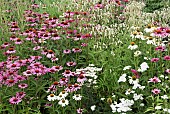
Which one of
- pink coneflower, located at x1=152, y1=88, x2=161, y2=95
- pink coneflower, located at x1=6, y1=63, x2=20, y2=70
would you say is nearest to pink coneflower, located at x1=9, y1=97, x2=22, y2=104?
pink coneflower, located at x1=6, y1=63, x2=20, y2=70

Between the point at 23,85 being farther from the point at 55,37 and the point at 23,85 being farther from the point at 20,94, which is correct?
the point at 55,37

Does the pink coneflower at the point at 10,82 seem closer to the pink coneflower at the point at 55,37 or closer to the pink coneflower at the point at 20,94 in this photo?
the pink coneflower at the point at 20,94

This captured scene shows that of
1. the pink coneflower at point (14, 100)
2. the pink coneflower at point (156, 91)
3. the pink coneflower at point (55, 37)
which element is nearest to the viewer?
the pink coneflower at point (156, 91)

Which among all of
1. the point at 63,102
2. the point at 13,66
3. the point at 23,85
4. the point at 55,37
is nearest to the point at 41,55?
the point at 55,37

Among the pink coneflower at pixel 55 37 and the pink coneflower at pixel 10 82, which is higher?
the pink coneflower at pixel 55 37

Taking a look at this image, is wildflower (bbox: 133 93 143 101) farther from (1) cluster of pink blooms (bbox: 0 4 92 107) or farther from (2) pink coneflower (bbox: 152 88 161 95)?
(1) cluster of pink blooms (bbox: 0 4 92 107)

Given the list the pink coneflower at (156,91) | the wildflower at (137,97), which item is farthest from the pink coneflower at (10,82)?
the pink coneflower at (156,91)

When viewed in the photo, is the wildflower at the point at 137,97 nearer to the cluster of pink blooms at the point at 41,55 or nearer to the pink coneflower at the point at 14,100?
the cluster of pink blooms at the point at 41,55

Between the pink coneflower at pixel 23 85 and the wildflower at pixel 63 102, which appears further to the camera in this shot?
the pink coneflower at pixel 23 85

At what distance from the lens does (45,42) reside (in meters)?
3.90

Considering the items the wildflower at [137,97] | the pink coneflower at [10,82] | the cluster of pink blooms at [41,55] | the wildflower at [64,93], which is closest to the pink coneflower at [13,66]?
the cluster of pink blooms at [41,55]

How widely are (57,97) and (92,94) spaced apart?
18.2 inches

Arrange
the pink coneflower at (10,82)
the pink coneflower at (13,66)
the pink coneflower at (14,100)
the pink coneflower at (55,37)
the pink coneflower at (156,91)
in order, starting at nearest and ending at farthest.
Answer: the pink coneflower at (156,91) < the pink coneflower at (14,100) < the pink coneflower at (10,82) < the pink coneflower at (13,66) < the pink coneflower at (55,37)

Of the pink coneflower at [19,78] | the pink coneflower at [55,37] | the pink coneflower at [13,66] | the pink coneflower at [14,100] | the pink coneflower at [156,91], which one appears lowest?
the pink coneflower at [14,100]
